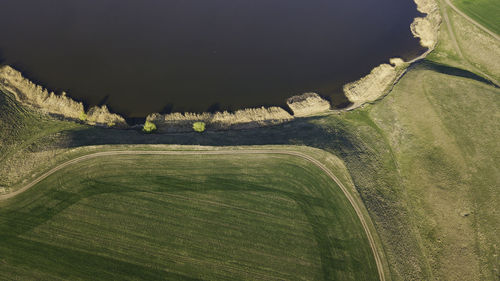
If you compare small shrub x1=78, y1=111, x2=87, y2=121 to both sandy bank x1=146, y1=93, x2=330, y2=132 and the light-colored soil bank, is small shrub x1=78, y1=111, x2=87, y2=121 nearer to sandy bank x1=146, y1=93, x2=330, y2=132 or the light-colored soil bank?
the light-colored soil bank

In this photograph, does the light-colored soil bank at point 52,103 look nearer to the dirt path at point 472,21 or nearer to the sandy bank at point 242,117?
the sandy bank at point 242,117


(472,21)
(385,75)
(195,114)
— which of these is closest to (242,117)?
(195,114)

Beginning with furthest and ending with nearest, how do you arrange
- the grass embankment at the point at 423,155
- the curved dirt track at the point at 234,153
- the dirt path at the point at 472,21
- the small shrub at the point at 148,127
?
the dirt path at the point at 472,21 → the small shrub at the point at 148,127 → the curved dirt track at the point at 234,153 → the grass embankment at the point at 423,155

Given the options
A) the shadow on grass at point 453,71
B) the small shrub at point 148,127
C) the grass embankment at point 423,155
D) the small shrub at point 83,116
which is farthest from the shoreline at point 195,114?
the shadow on grass at point 453,71

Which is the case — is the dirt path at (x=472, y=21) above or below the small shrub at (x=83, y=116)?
above

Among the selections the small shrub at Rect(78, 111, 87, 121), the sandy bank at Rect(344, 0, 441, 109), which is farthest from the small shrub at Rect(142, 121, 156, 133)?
the sandy bank at Rect(344, 0, 441, 109)

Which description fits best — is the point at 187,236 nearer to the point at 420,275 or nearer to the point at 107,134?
the point at 107,134

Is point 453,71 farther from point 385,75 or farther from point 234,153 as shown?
point 234,153
